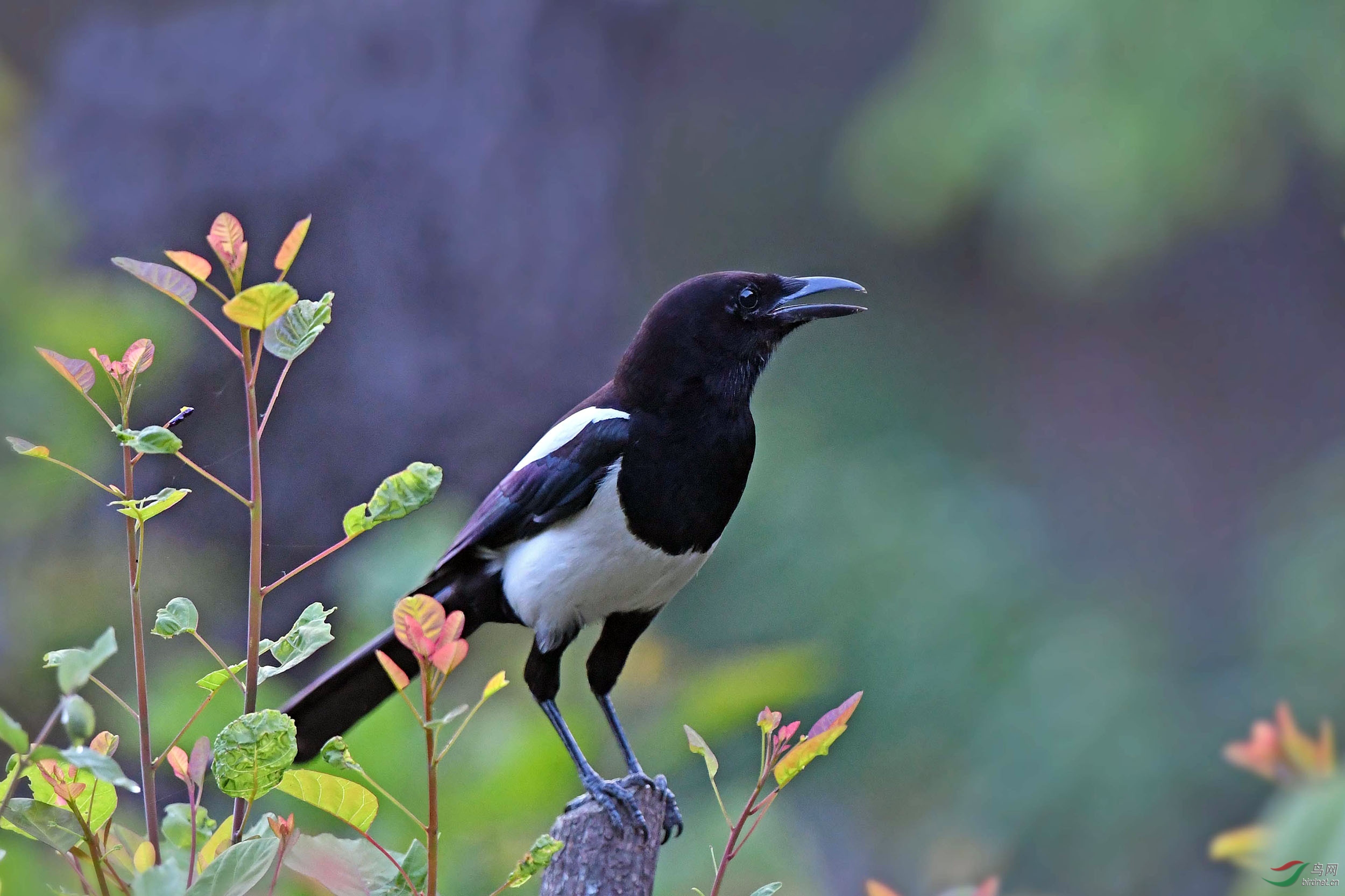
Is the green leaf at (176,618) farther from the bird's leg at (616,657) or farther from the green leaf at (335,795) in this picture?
the bird's leg at (616,657)

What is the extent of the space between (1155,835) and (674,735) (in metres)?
1.82

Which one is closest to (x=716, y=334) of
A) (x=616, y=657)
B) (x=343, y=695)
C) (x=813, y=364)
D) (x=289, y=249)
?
(x=616, y=657)

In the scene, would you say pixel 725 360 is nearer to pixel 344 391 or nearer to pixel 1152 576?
pixel 344 391

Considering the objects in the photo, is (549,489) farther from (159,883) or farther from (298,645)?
(159,883)

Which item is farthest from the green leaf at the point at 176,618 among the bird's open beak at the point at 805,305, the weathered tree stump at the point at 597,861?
the bird's open beak at the point at 805,305

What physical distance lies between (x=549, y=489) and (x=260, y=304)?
1.66 ft

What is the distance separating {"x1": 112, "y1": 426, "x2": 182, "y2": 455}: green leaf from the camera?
1.62 ft

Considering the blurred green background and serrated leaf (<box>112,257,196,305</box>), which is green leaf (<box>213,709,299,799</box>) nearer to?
serrated leaf (<box>112,257,196,305</box>)

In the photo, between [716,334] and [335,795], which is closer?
[335,795]

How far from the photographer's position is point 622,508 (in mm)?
960

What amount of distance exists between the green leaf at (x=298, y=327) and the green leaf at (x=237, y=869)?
0.20 meters

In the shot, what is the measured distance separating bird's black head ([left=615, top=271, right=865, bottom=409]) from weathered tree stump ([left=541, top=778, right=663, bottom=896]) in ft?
1.05

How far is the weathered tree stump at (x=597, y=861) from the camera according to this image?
0.81 m

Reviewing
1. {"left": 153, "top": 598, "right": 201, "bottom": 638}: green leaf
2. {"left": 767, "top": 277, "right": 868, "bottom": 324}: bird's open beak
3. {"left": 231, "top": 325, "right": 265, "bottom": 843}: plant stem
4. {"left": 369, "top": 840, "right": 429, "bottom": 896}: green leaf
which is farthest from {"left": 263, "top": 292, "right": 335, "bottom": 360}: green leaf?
{"left": 767, "top": 277, "right": 868, "bottom": 324}: bird's open beak
